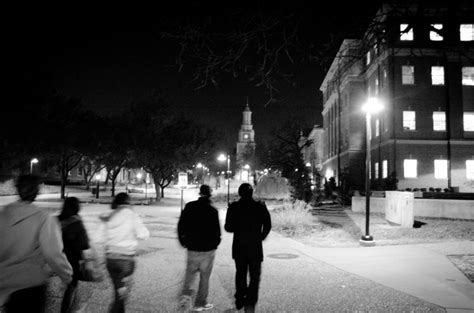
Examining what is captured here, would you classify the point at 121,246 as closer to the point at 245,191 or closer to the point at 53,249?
the point at 245,191

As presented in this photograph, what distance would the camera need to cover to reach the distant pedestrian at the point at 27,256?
139 inches

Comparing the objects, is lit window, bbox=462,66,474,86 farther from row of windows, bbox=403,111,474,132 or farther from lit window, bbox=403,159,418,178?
lit window, bbox=403,159,418,178

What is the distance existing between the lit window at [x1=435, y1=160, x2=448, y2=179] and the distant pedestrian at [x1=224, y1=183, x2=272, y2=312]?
34.5 m

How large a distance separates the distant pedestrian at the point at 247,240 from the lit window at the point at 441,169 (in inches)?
1357

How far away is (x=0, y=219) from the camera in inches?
145

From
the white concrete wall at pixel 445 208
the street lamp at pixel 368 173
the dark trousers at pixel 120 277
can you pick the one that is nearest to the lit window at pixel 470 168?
the white concrete wall at pixel 445 208

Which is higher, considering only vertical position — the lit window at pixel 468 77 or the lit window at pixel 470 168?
the lit window at pixel 468 77

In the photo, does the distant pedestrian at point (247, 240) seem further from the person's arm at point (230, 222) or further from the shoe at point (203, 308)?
the shoe at point (203, 308)

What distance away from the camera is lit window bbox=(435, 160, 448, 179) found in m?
36.6

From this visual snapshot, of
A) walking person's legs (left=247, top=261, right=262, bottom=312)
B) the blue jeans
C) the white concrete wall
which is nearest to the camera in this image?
walking person's legs (left=247, top=261, right=262, bottom=312)

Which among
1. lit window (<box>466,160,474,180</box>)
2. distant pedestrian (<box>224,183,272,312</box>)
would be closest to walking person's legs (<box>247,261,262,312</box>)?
distant pedestrian (<box>224,183,272,312</box>)

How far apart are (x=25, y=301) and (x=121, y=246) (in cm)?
248

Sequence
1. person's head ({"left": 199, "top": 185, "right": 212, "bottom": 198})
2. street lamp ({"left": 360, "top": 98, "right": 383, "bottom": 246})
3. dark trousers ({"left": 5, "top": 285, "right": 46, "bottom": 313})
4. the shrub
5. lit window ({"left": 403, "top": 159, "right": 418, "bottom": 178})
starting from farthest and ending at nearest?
lit window ({"left": 403, "top": 159, "right": 418, "bottom": 178})
the shrub
street lamp ({"left": 360, "top": 98, "right": 383, "bottom": 246})
person's head ({"left": 199, "top": 185, "right": 212, "bottom": 198})
dark trousers ({"left": 5, "top": 285, "right": 46, "bottom": 313})

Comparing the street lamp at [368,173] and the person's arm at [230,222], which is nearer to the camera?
the person's arm at [230,222]
